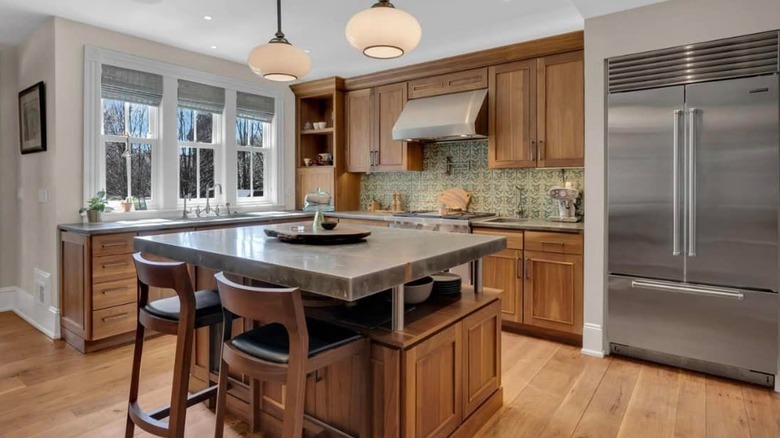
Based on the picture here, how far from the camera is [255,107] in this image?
16.9 feet

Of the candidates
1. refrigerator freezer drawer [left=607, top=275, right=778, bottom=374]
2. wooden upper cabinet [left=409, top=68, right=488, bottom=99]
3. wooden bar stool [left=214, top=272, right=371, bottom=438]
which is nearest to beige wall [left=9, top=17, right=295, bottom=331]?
wooden upper cabinet [left=409, top=68, right=488, bottom=99]

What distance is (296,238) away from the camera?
212 centimetres

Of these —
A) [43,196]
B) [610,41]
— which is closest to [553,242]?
[610,41]

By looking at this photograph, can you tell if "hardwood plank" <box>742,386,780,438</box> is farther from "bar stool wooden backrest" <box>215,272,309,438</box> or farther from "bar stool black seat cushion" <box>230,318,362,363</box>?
"bar stool wooden backrest" <box>215,272,309,438</box>

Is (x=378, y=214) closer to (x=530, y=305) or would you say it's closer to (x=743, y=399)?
(x=530, y=305)

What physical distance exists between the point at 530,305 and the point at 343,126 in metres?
2.99

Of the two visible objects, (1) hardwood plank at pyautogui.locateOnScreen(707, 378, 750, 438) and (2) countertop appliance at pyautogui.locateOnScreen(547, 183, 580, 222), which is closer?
(1) hardwood plank at pyautogui.locateOnScreen(707, 378, 750, 438)

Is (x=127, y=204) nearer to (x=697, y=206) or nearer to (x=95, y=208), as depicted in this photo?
(x=95, y=208)

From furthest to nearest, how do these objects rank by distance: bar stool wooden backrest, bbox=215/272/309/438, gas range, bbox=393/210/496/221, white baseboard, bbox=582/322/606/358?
1. gas range, bbox=393/210/496/221
2. white baseboard, bbox=582/322/606/358
3. bar stool wooden backrest, bbox=215/272/309/438

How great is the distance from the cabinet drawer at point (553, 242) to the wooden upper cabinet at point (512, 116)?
2.33ft

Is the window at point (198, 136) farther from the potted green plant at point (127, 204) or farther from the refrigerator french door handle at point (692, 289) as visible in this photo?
the refrigerator french door handle at point (692, 289)

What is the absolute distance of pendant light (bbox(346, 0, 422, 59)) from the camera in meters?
1.87

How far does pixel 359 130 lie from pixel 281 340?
3.86 metres

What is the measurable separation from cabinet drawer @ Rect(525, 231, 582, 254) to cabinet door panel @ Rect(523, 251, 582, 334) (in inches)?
1.6
